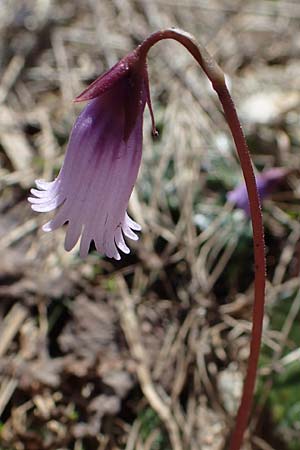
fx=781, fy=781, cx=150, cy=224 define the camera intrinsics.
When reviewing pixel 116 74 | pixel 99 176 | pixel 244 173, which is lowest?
pixel 244 173

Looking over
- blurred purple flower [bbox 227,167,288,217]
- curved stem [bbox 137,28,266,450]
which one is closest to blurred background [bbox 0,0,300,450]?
blurred purple flower [bbox 227,167,288,217]

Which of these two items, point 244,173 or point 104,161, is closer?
point 104,161

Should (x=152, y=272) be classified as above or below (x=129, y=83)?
below

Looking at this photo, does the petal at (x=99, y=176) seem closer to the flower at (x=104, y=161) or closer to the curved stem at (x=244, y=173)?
the flower at (x=104, y=161)

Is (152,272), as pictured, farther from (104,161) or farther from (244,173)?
(104,161)

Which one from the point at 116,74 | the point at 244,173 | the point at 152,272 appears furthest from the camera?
the point at 152,272

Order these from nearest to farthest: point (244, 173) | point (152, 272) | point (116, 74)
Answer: point (116, 74) → point (244, 173) → point (152, 272)

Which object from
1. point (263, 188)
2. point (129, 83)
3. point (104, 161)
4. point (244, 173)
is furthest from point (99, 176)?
point (263, 188)
